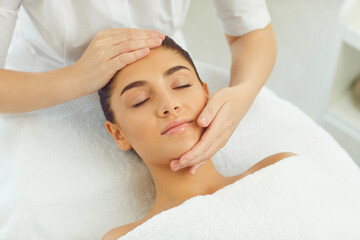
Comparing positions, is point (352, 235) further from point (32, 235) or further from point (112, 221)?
point (32, 235)

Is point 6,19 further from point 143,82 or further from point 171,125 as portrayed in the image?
point 171,125

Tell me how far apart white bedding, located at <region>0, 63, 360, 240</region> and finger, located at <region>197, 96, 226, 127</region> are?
0.81 ft

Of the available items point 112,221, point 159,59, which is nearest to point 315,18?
point 159,59

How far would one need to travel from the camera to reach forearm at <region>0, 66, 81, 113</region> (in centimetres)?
112

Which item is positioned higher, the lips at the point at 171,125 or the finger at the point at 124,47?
the finger at the point at 124,47

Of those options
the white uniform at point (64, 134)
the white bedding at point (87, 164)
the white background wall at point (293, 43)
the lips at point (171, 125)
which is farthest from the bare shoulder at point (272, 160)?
the white background wall at point (293, 43)

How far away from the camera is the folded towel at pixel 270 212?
969 millimetres

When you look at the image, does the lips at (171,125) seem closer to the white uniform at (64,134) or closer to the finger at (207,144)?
the finger at (207,144)

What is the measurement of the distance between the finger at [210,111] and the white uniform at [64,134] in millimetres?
317

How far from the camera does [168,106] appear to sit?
1.04 metres

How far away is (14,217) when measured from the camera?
1.13 meters

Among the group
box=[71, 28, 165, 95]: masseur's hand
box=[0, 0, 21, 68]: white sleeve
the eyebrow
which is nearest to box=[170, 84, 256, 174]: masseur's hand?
the eyebrow

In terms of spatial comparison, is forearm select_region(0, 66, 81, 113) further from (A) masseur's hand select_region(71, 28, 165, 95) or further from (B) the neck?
(B) the neck

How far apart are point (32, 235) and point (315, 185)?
0.72 m
